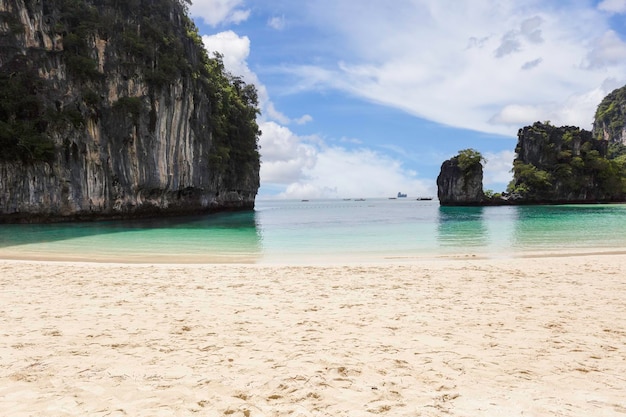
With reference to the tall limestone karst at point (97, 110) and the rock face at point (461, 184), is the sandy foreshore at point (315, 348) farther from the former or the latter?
the rock face at point (461, 184)

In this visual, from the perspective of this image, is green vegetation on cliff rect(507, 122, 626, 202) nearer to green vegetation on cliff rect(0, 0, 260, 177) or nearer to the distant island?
the distant island

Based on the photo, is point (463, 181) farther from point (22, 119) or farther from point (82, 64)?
point (22, 119)

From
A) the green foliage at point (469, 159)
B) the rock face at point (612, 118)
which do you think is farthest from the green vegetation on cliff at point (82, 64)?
the rock face at point (612, 118)

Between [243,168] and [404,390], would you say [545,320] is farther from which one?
[243,168]

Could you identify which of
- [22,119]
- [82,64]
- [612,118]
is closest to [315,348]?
[22,119]

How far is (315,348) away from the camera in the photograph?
12.9ft

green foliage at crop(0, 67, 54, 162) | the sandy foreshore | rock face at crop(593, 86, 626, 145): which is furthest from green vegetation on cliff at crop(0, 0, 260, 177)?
rock face at crop(593, 86, 626, 145)

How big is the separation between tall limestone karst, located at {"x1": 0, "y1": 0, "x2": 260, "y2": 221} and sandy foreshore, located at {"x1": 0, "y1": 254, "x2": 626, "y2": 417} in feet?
78.8

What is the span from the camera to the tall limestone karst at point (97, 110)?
1014 inches

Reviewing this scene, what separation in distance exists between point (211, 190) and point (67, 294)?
125 feet

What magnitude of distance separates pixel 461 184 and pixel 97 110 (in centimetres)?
6190

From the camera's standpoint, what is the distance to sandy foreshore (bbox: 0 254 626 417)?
2.81 meters

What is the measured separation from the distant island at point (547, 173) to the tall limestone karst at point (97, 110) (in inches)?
2036

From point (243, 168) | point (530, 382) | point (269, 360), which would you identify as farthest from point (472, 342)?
point (243, 168)
